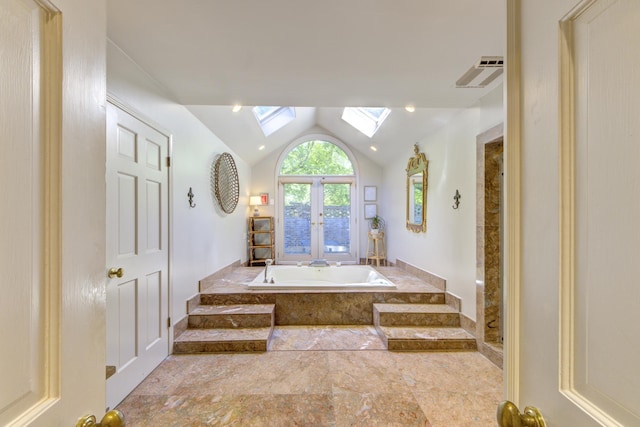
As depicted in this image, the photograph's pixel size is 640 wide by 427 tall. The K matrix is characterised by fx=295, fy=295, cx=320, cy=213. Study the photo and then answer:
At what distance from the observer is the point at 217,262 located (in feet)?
12.5

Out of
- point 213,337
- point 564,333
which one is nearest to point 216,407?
point 213,337

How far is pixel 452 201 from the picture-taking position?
3.09 m

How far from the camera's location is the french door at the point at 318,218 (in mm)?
6023

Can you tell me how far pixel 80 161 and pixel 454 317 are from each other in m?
3.23

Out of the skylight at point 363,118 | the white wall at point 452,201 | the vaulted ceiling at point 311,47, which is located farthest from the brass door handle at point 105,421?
the skylight at point 363,118

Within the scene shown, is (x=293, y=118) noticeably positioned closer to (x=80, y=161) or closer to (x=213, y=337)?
(x=213, y=337)

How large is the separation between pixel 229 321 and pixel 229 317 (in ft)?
0.12

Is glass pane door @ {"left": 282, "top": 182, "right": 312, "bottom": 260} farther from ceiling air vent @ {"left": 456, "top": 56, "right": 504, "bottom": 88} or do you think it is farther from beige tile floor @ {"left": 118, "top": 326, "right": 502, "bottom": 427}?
ceiling air vent @ {"left": 456, "top": 56, "right": 504, "bottom": 88}

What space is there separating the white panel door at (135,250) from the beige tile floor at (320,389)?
0.68 ft

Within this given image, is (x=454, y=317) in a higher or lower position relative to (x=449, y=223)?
lower

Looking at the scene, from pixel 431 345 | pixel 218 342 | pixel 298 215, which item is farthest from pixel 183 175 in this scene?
pixel 298 215

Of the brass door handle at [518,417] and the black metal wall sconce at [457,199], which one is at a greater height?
the black metal wall sconce at [457,199]

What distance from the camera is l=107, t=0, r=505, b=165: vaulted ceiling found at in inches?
56.6

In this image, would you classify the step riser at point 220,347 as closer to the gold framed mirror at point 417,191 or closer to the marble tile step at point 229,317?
the marble tile step at point 229,317
